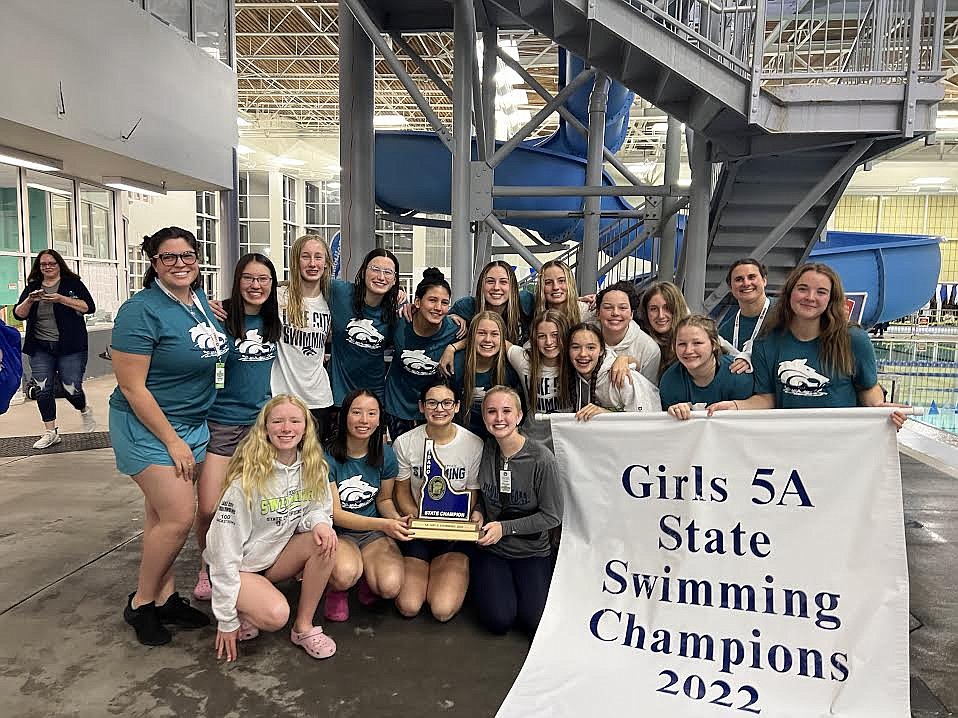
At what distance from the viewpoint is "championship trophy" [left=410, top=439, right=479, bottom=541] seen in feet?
9.98

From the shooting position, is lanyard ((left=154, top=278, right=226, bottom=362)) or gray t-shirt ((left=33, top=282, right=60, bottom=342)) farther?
gray t-shirt ((left=33, top=282, right=60, bottom=342))

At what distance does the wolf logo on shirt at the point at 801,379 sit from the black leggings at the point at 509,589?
135cm

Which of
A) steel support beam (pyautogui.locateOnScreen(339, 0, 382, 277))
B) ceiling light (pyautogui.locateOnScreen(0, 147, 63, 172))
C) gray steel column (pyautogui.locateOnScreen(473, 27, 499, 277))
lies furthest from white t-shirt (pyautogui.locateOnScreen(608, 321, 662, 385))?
ceiling light (pyautogui.locateOnScreen(0, 147, 63, 172))

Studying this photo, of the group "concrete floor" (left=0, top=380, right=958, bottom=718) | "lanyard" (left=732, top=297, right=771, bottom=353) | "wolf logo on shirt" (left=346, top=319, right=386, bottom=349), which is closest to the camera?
"concrete floor" (left=0, top=380, right=958, bottom=718)

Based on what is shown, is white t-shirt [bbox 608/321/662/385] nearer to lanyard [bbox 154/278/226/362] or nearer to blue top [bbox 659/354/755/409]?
blue top [bbox 659/354/755/409]

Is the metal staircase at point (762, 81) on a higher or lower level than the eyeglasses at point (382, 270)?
higher

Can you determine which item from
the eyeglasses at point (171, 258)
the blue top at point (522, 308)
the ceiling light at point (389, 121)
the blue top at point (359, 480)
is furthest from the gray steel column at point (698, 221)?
the ceiling light at point (389, 121)

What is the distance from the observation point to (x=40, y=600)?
342 centimetres

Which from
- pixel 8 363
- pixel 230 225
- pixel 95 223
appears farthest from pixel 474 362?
pixel 95 223

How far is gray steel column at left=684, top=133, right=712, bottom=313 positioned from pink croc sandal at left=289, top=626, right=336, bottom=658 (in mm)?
4513

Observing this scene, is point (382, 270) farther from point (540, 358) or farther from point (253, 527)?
point (253, 527)

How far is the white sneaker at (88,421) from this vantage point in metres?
7.43

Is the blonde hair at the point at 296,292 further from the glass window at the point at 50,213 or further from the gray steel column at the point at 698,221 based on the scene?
the glass window at the point at 50,213

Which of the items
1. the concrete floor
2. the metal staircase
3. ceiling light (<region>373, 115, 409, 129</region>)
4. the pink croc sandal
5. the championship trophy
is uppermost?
ceiling light (<region>373, 115, 409, 129</region>)
